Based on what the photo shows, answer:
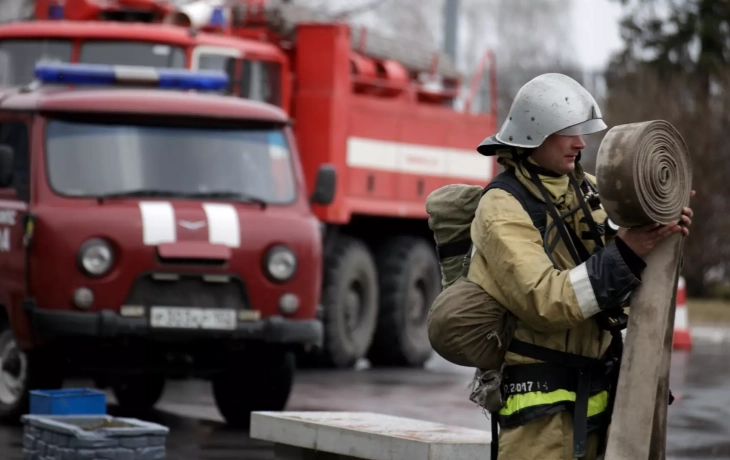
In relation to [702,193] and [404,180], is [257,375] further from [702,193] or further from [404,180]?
[702,193]

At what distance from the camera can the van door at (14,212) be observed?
10.6 meters

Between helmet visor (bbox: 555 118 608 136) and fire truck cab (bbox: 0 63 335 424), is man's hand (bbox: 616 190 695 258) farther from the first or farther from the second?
fire truck cab (bbox: 0 63 335 424)

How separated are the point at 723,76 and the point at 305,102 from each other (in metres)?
16.4

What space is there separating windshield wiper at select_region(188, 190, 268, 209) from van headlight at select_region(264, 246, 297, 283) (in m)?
0.40

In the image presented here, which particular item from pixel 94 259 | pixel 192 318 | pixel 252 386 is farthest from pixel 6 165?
pixel 252 386

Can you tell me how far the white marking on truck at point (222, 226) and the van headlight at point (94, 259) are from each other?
65cm

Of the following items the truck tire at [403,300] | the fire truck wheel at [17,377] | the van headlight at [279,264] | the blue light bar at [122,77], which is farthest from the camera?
the truck tire at [403,300]

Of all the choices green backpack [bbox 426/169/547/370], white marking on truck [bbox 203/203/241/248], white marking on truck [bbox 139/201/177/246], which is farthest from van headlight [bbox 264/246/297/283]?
green backpack [bbox 426/169/547/370]

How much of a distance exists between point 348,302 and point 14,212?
541 cm

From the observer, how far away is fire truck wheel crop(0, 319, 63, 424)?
34.8 feet

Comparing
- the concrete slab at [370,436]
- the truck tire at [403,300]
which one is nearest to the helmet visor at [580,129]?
the concrete slab at [370,436]

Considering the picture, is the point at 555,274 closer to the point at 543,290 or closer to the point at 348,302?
the point at 543,290

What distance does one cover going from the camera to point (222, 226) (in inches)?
420

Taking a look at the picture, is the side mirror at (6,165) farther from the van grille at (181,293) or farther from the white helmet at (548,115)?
the white helmet at (548,115)
